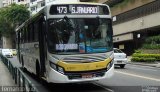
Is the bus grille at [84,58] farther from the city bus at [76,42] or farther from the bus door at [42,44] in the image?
the bus door at [42,44]

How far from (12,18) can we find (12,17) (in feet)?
0.80

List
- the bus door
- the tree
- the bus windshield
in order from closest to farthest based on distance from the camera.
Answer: the bus windshield < the bus door < the tree

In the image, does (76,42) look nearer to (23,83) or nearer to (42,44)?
(42,44)

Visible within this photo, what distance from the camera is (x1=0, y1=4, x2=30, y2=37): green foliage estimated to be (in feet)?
300

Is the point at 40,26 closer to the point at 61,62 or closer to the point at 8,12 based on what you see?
the point at 61,62

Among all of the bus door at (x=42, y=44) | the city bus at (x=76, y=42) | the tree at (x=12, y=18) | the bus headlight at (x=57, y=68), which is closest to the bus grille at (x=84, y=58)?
the city bus at (x=76, y=42)

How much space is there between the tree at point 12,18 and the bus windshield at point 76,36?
78130 mm

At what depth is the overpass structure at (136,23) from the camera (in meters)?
46.1

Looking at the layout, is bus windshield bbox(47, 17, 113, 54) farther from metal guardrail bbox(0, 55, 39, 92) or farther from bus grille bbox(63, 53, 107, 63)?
metal guardrail bbox(0, 55, 39, 92)

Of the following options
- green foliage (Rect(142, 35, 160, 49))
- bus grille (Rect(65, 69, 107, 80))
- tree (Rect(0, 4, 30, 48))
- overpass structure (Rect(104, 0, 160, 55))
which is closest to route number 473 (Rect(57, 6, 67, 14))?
bus grille (Rect(65, 69, 107, 80))

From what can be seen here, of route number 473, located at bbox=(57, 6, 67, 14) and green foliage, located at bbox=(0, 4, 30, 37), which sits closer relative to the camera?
route number 473, located at bbox=(57, 6, 67, 14)

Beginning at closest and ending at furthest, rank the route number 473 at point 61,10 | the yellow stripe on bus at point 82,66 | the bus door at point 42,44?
the yellow stripe on bus at point 82,66
the route number 473 at point 61,10
the bus door at point 42,44

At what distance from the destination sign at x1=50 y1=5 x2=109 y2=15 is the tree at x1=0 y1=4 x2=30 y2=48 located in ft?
255

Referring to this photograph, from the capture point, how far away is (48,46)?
1340 centimetres
